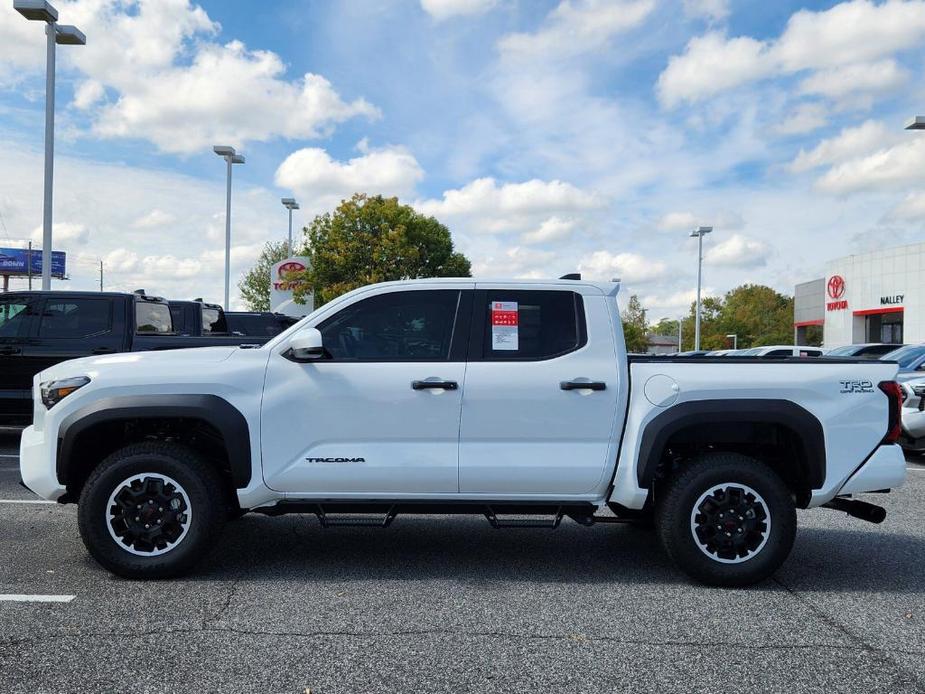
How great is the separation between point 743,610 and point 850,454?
1197 mm

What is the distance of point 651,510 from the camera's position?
5.68m

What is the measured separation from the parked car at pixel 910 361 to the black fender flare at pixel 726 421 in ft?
23.8

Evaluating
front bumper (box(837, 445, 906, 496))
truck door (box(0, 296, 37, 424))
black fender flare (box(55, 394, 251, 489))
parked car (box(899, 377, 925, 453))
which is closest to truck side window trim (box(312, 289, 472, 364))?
black fender flare (box(55, 394, 251, 489))

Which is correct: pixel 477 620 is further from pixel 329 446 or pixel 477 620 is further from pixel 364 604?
pixel 329 446

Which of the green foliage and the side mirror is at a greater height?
the green foliage

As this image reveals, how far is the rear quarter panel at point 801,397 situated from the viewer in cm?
497

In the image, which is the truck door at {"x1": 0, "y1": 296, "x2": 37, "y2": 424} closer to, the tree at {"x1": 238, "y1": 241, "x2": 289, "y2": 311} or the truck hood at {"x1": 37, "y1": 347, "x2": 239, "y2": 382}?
the truck hood at {"x1": 37, "y1": 347, "x2": 239, "y2": 382}

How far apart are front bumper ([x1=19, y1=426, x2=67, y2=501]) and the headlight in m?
0.21

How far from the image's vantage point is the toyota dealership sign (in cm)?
3841

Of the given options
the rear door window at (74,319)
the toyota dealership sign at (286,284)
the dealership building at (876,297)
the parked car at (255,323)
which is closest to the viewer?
the rear door window at (74,319)

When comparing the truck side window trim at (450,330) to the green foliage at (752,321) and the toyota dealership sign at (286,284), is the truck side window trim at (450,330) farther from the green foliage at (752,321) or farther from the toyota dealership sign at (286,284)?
the green foliage at (752,321)

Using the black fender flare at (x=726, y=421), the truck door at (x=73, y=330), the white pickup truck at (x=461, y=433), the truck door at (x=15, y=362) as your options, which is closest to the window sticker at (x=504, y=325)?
the white pickup truck at (x=461, y=433)

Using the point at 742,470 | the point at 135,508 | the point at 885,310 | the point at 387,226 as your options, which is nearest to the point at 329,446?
the point at 135,508

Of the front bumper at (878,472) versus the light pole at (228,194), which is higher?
the light pole at (228,194)
